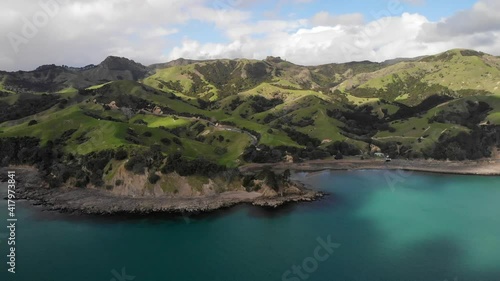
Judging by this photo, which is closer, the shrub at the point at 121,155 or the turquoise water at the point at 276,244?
the turquoise water at the point at 276,244

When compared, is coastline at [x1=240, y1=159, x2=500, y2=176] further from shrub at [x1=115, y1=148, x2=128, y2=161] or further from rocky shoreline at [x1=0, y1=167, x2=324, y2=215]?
shrub at [x1=115, y1=148, x2=128, y2=161]

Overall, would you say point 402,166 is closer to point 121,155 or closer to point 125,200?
point 121,155

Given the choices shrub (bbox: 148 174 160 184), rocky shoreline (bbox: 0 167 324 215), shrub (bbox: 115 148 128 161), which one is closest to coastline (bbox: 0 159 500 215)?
rocky shoreline (bbox: 0 167 324 215)

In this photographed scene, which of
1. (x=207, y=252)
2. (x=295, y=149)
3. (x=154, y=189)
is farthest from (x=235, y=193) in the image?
(x=295, y=149)

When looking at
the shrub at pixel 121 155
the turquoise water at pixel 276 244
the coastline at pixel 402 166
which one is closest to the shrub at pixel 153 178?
the shrub at pixel 121 155

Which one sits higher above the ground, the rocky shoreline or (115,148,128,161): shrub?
(115,148,128,161): shrub

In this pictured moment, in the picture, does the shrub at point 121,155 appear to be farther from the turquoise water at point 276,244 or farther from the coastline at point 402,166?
the coastline at point 402,166
